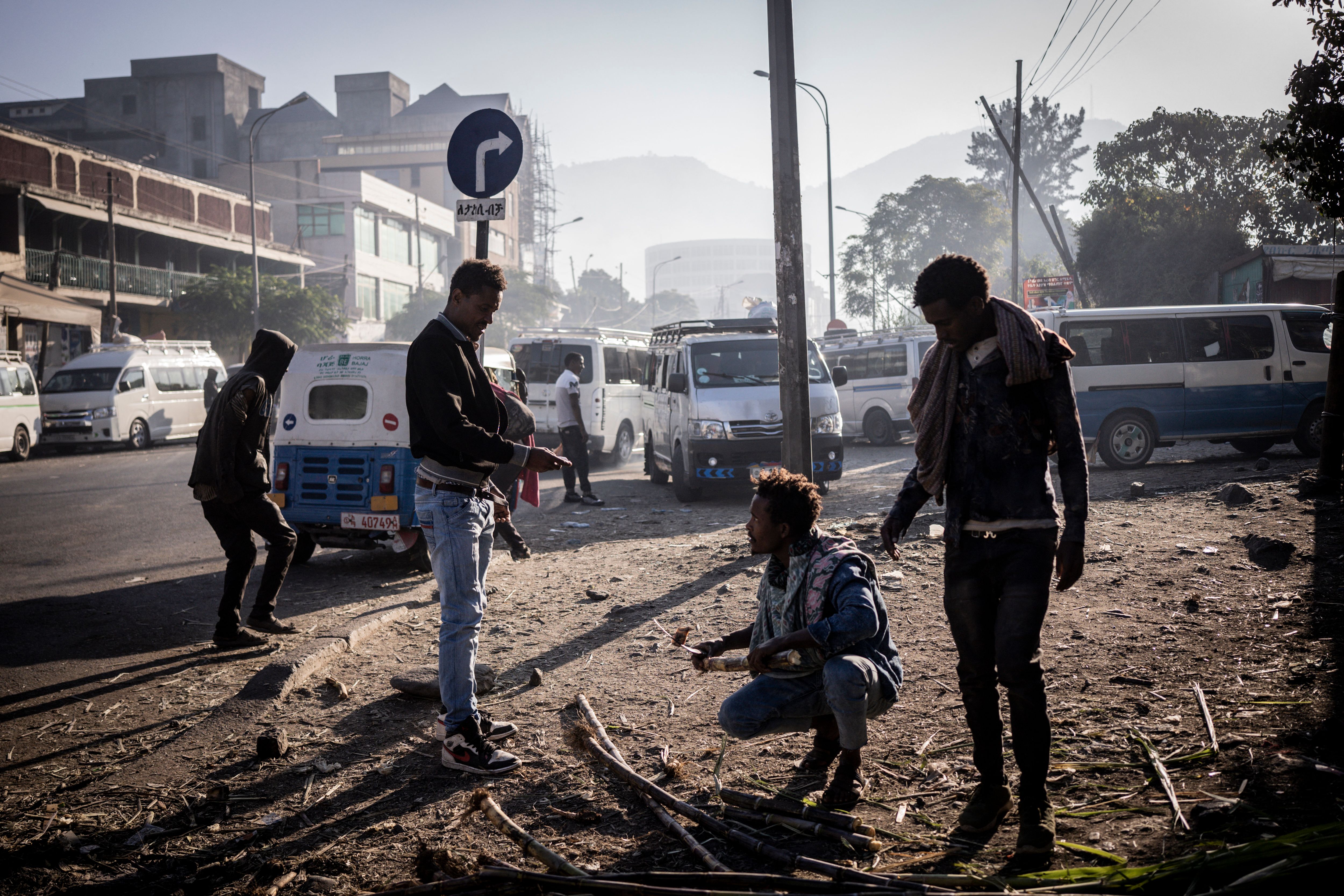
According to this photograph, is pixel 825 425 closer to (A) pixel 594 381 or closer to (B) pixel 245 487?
(A) pixel 594 381

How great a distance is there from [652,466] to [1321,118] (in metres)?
10.0

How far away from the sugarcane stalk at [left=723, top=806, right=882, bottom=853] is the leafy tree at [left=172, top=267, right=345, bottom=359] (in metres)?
39.6

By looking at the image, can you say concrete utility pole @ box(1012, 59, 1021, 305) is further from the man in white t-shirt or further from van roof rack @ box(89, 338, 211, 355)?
van roof rack @ box(89, 338, 211, 355)

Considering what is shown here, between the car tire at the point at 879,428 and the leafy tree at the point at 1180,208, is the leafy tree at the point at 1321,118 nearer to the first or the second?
the car tire at the point at 879,428

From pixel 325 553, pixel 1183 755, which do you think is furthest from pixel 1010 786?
pixel 325 553

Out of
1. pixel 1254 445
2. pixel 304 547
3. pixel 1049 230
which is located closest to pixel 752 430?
pixel 304 547

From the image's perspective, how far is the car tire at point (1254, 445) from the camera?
46.9 feet

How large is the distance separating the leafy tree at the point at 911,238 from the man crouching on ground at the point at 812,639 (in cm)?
5073

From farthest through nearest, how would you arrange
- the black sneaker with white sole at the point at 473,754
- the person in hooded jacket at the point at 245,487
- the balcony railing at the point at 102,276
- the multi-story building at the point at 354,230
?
the multi-story building at the point at 354,230
the balcony railing at the point at 102,276
the person in hooded jacket at the point at 245,487
the black sneaker with white sole at the point at 473,754

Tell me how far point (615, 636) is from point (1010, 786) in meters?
3.22

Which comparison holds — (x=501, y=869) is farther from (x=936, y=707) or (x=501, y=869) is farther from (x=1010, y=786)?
(x=936, y=707)

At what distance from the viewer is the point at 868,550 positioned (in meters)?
8.63

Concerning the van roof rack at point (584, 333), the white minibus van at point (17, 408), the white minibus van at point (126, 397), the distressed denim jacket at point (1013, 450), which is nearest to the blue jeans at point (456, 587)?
the distressed denim jacket at point (1013, 450)

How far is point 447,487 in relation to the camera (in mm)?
3953
